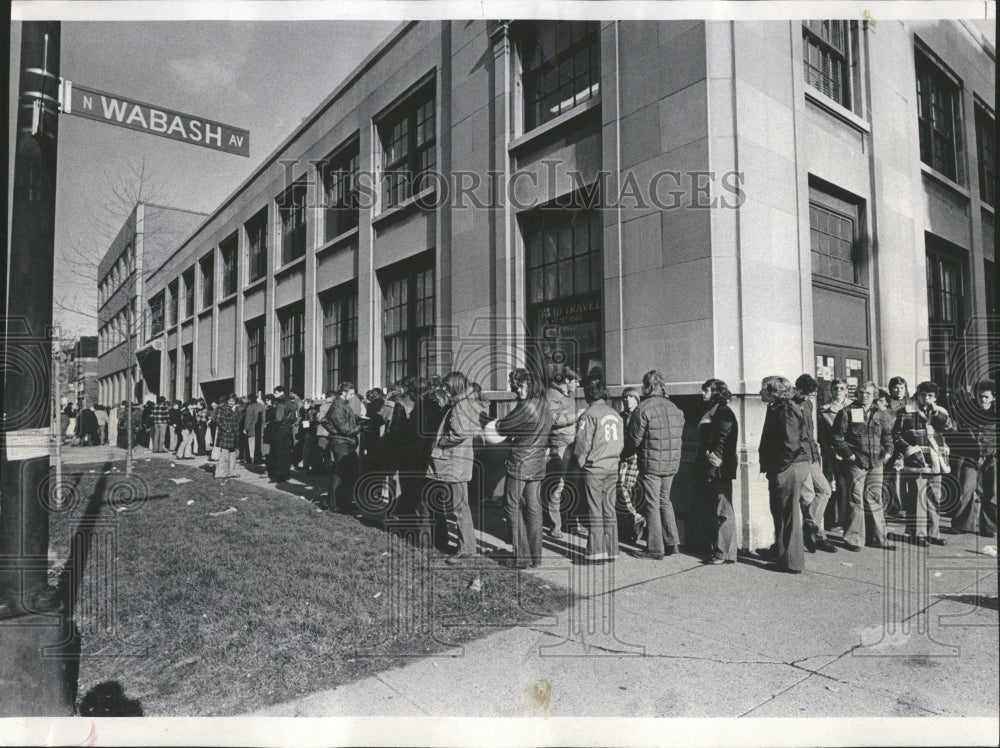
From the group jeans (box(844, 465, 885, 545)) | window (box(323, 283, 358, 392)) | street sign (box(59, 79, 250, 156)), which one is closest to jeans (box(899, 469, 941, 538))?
jeans (box(844, 465, 885, 545))

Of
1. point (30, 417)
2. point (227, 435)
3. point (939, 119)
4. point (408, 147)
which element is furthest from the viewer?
point (408, 147)

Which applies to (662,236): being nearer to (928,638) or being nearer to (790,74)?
(790,74)

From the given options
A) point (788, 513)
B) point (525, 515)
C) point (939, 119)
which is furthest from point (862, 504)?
point (939, 119)

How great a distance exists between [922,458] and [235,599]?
5827 millimetres

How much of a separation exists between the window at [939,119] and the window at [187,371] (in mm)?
6724

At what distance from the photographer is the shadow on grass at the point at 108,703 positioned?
3279mm

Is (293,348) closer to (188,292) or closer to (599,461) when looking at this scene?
(188,292)

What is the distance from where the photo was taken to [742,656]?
3387mm

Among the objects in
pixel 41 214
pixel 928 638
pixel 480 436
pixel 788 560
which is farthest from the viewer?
pixel 480 436

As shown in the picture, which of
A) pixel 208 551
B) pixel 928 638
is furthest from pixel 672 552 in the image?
pixel 208 551

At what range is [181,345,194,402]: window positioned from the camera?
A: 529cm

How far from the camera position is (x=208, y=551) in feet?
16.9

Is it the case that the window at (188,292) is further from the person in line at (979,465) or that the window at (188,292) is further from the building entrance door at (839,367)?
the person in line at (979,465)

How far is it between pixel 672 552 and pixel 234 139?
5106mm
